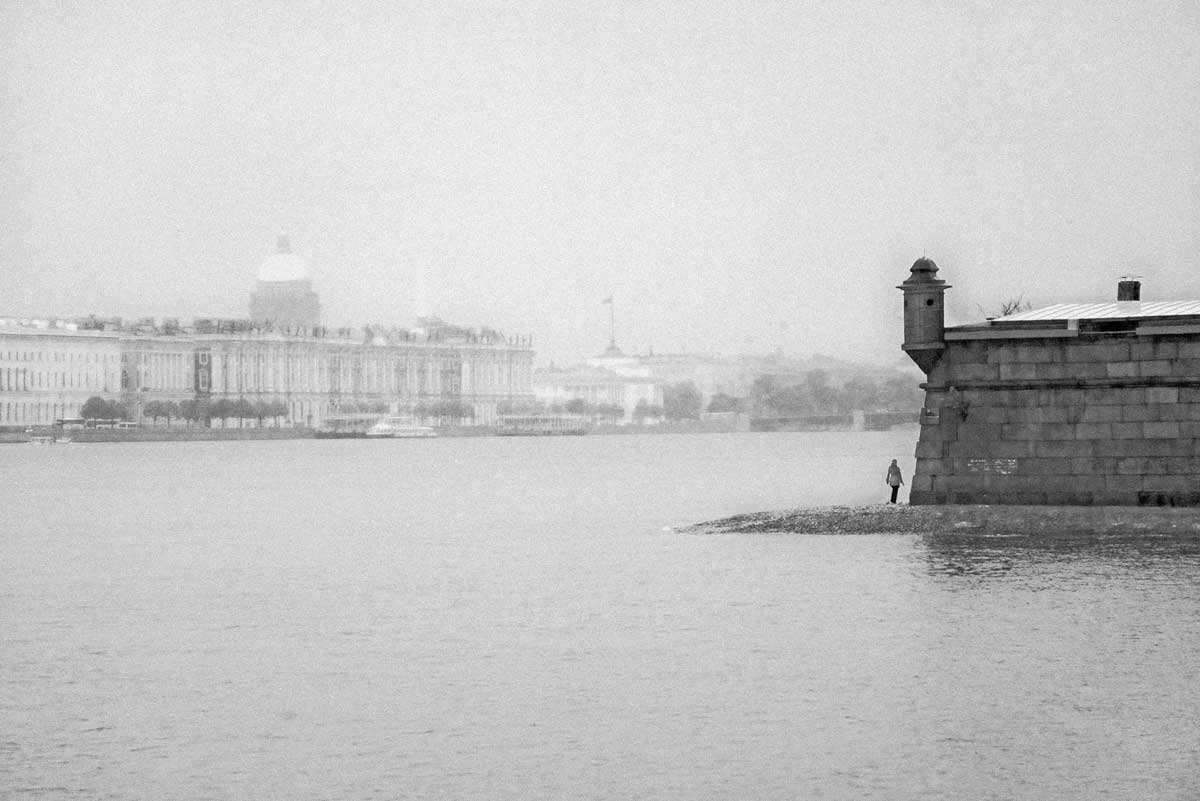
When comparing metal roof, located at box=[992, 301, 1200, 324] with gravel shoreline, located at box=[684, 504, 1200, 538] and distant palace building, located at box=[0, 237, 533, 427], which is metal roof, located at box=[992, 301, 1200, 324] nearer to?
gravel shoreline, located at box=[684, 504, 1200, 538]

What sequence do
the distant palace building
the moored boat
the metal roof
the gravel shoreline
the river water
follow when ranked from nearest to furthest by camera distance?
the river water
the gravel shoreline
the metal roof
the distant palace building
the moored boat

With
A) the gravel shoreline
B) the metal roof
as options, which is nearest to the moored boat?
the gravel shoreline

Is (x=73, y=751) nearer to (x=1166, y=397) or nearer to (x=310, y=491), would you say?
(x=1166, y=397)

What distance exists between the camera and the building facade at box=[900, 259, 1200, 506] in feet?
99.7

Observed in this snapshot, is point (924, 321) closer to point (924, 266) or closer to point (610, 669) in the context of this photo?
point (924, 266)

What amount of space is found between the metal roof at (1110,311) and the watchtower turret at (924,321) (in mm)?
846

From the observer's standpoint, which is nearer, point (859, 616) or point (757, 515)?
point (859, 616)

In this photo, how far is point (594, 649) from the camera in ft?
74.2

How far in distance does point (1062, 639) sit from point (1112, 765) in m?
5.60

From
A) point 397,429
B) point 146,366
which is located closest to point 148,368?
point 146,366

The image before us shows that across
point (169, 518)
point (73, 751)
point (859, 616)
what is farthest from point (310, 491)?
point (73, 751)

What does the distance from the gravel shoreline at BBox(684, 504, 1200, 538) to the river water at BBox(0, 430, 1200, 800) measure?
406mm

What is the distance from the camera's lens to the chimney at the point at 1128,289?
33938 millimetres

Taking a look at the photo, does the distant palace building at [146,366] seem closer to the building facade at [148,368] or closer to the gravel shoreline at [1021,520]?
the building facade at [148,368]
